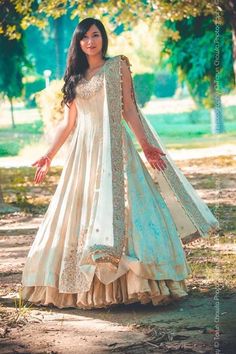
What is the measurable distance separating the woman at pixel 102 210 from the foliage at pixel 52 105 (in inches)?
548

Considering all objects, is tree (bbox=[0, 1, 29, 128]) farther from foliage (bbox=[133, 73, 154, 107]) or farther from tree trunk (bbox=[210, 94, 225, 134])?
foliage (bbox=[133, 73, 154, 107])

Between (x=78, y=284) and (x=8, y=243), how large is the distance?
369 cm

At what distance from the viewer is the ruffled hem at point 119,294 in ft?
18.7

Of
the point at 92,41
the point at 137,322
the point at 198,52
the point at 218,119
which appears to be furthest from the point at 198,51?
the point at 137,322

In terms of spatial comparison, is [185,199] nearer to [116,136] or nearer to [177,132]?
[116,136]

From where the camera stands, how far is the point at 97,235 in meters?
5.66

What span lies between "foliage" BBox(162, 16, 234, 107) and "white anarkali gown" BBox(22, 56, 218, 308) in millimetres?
17579

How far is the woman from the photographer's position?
224 inches

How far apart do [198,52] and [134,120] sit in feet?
63.6

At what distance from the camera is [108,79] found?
5941 mm

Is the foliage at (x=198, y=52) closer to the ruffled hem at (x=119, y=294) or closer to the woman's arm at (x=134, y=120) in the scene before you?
the woman's arm at (x=134, y=120)

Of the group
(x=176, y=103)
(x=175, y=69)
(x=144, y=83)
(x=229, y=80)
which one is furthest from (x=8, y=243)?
(x=176, y=103)

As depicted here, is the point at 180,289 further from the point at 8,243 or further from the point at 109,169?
the point at 8,243

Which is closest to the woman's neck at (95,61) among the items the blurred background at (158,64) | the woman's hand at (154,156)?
the woman's hand at (154,156)
